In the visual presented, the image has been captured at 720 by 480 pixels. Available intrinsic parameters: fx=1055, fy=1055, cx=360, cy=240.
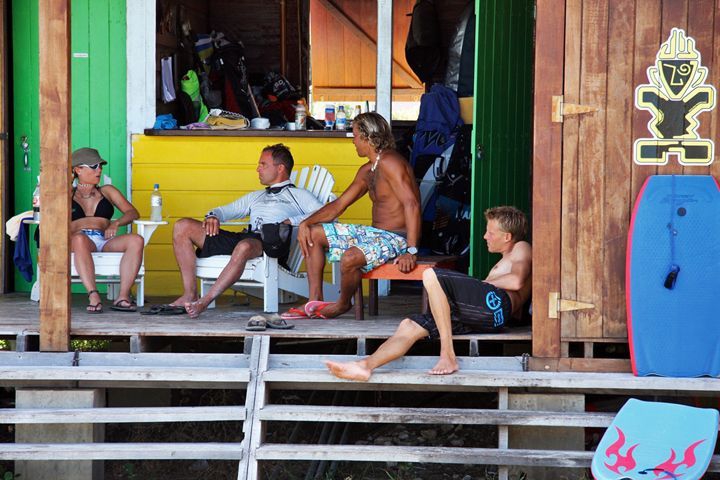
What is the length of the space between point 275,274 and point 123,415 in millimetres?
1485

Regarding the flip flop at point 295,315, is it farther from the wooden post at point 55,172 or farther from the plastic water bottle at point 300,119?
the plastic water bottle at point 300,119

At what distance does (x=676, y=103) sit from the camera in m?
4.71

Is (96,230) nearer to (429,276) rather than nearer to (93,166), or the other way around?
(93,166)

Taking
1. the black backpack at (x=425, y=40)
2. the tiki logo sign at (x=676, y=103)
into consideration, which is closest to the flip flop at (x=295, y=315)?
the tiki logo sign at (x=676, y=103)

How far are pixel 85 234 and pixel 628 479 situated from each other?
3.29m

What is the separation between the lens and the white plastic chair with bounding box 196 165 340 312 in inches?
231

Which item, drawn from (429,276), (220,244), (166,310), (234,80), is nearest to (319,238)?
(220,244)

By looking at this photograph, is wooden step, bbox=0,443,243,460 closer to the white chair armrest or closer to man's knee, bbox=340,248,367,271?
man's knee, bbox=340,248,367,271

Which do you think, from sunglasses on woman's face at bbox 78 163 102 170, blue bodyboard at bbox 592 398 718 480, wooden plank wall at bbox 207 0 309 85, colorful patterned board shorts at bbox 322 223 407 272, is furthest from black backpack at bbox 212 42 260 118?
blue bodyboard at bbox 592 398 718 480

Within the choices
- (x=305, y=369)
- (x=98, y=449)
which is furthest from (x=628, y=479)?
(x=98, y=449)

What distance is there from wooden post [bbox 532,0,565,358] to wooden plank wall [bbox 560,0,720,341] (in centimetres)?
3

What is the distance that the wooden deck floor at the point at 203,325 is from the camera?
509 cm

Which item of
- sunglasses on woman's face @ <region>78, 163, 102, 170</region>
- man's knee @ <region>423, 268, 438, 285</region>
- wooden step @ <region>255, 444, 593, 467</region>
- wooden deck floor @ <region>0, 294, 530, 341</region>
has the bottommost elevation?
wooden step @ <region>255, 444, 593, 467</region>

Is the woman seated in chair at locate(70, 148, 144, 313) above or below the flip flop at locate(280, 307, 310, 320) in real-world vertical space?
above
